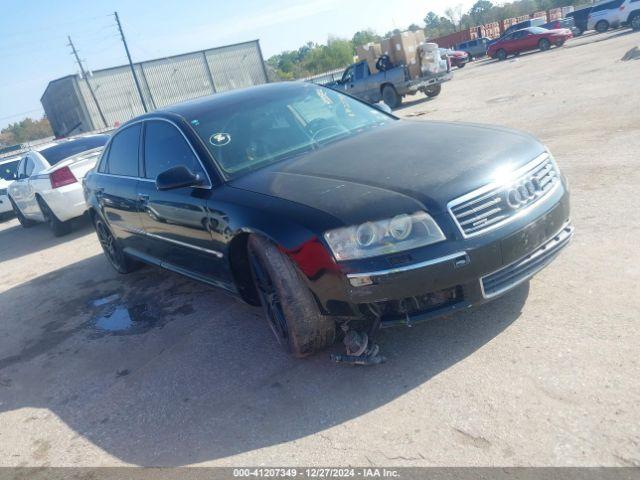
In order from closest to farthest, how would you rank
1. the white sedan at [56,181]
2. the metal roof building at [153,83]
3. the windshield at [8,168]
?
the white sedan at [56,181] < the windshield at [8,168] < the metal roof building at [153,83]

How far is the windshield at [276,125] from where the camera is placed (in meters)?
4.02

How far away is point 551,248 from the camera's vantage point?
128 inches

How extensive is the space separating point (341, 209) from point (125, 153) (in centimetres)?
312

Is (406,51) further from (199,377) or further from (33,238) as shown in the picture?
(199,377)

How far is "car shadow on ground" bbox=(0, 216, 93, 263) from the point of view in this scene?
9.24 metres

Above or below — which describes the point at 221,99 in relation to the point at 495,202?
above

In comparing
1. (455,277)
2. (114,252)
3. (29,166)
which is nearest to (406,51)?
(29,166)

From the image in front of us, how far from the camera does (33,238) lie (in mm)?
10352

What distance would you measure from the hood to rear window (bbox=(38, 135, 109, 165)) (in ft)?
22.9

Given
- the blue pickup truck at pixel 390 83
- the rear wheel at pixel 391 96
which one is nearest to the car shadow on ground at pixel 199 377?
the blue pickup truck at pixel 390 83

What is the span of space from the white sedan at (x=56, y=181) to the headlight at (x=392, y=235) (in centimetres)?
704

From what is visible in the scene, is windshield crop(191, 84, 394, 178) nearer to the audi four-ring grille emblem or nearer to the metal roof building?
the audi four-ring grille emblem

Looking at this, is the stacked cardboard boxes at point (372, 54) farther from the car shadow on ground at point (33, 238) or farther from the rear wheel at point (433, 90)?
the car shadow on ground at point (33, 238)

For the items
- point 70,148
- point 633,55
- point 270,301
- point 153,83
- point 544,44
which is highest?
point 153,83
